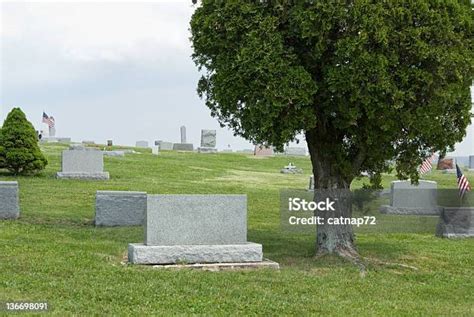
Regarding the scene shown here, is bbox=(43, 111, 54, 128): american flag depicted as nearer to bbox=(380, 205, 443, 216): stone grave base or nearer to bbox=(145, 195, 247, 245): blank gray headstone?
bbox=(380, 205, 443, 216): stone grave base

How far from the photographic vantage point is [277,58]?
10.0m

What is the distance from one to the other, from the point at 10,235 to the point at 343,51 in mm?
6635

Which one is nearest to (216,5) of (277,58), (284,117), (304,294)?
(277,58)

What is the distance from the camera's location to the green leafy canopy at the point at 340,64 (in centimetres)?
983

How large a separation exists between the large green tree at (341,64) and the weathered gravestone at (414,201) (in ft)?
26.3

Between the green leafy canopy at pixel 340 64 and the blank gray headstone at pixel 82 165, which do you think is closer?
the green leafy canopy at pixel 340 64

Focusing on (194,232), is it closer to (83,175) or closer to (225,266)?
(225,266)

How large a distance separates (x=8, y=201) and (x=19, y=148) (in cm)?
795

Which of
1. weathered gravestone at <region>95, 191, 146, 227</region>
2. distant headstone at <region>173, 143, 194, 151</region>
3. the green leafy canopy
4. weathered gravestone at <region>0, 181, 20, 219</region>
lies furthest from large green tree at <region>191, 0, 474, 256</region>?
distant headstone at <region>173, 143, 194, 151</region>

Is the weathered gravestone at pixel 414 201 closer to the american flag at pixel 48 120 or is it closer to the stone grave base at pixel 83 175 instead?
the stone grave base at pixel 83 175

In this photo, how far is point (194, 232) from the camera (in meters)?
10.0

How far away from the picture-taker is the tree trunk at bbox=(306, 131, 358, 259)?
11.4m

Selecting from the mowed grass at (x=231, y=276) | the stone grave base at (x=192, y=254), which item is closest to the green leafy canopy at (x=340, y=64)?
the stone grave base at (x=192, y=254)

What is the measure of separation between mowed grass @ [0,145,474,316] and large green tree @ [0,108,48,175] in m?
3.98
